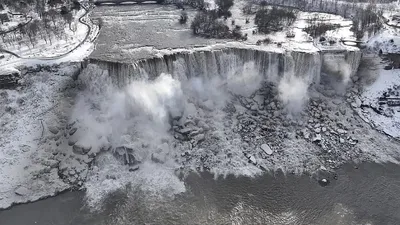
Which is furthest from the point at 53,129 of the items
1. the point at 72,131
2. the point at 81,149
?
the point at 81,149

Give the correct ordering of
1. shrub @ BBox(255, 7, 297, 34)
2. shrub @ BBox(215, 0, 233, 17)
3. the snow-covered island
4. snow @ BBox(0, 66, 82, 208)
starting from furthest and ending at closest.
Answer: shrub @ BBox(215, 0, 233, 17) < shrub @ BBox(255, 7, 297, 34) < the snow-covered island < snow @ BBox(0, 66, 82, 208)

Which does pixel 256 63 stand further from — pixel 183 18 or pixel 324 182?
pixel 324 182

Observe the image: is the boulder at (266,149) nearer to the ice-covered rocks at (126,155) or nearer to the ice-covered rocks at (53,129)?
the ice-covered rocks at (126,155)

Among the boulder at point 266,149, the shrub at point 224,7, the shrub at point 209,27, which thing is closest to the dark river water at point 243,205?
the boulder at point 266,149

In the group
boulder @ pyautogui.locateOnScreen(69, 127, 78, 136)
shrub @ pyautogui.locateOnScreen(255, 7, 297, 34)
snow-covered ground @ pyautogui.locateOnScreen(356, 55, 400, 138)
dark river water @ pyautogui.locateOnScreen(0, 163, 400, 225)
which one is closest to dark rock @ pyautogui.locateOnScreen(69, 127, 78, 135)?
boulder @ pyautogui.locateOnScreen(69, 127, 78, 136)

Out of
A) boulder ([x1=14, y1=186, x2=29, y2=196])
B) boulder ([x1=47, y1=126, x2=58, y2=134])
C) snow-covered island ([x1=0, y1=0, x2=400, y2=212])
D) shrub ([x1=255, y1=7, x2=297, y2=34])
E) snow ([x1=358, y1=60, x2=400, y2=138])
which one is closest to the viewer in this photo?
boulder ([x1=14, y1=186, x2=29, y2=196])

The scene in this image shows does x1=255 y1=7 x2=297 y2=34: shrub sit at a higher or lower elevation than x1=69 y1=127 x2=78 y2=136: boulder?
higher

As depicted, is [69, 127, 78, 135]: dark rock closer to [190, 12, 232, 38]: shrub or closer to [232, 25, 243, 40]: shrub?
[190, 12, 232, 38]: shrub
